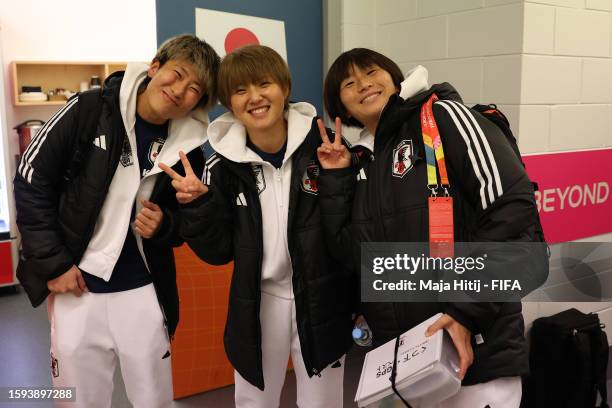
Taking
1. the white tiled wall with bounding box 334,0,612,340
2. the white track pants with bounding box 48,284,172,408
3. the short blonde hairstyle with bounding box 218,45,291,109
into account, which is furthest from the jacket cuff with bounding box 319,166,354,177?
the white tiled wall with bounding box 334,0,612,340

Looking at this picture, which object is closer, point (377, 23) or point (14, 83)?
point (377, 23)

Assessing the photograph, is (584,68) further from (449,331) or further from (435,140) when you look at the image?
(449,331)

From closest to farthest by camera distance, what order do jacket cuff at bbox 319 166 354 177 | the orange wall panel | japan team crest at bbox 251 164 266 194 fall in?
jacket cuff at bbox 319 166 354 177 → japan team crest at bbox 251 164 266 194 → the orange wall panel

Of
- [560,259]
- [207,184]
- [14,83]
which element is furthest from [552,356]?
[14,83]

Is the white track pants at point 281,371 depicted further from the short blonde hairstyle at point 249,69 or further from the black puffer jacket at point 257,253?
the short blonde hairstyle at point 249,69

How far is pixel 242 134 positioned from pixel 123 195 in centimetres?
45

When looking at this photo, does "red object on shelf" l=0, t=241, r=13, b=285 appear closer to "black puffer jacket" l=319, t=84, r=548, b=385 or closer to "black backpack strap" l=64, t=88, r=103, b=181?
"black backpack strap" l=64, t=88, r=103, b=181

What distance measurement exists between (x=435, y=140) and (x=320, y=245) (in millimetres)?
473

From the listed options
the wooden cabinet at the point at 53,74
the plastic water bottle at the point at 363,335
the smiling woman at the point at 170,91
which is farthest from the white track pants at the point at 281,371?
the wooden cabinet at the point at 53,74

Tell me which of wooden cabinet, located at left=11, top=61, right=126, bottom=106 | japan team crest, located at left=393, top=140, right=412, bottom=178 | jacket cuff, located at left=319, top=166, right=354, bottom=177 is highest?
wooden cabinet, located at left=11, top=61, right=126, bottom=106

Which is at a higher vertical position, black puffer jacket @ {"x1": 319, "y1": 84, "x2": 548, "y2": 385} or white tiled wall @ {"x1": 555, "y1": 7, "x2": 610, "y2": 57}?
white tiled wall @ {"x1": 555, "y1": 7, "x2": 610, "y2": 57}

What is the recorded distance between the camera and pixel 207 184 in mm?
1720

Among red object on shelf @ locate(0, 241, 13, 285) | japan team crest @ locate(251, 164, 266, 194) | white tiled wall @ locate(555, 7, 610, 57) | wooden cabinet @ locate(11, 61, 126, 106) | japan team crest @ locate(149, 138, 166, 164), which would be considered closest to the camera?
japan team crest @ locate(251, 164, 266, 194)

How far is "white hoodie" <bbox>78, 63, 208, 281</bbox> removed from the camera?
1772 millimetres
